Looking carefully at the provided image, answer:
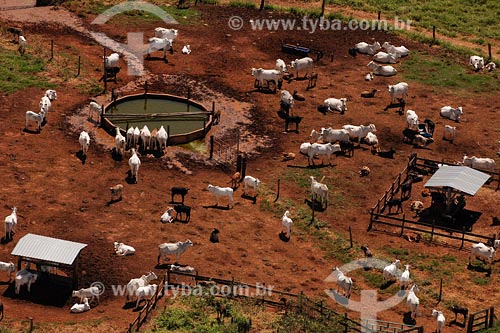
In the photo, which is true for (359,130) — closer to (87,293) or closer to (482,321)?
(482,321)

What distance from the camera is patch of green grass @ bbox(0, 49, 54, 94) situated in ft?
202

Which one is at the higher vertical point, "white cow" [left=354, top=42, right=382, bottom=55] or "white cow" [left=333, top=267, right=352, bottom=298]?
"white cow" [left=354, top=42, right=382, bottom=55]

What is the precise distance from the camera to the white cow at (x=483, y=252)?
4847 cm

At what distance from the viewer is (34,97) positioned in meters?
60.5

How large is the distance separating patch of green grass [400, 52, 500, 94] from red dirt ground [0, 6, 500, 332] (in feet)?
3.32

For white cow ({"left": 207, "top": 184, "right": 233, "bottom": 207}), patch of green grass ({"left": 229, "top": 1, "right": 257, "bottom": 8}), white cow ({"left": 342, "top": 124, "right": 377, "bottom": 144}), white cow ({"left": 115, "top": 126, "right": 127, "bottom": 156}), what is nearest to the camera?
white cow ({"left": 207, "top": 184, "right": 233, "bottom": 207})

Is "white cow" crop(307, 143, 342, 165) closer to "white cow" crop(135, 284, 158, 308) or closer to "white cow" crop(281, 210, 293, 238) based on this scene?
"white cow" crop(281, 210, 293, 238)

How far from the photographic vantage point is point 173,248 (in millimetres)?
46531

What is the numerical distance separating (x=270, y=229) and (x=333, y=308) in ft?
22.8

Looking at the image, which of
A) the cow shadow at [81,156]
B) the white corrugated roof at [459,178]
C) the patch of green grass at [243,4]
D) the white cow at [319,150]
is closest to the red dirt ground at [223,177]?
the cow shadow at [81,156]

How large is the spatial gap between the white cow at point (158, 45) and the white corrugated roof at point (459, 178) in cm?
2009

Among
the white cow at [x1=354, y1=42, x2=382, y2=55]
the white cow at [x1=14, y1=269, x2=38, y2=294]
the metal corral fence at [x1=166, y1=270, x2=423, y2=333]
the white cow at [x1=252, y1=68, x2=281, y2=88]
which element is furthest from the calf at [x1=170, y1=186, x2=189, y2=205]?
the white cow at [x1=354, y1=42, x2=382, y2=55]

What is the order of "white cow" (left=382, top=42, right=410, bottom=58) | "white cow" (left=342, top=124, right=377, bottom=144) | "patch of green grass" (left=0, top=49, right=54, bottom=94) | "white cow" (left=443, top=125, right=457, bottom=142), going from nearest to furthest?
"white cow" (left=342, top=124, right=377, bottom=144), "white cow" (left=443, top=125, right=457, bottom=142), "patch of green grass" (left=0, top=49, right=54, bottom=94), "white cow" (left=382, top=42, right=410, bottom=58)

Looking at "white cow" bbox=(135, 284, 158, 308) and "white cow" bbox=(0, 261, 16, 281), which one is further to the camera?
"white cow" bbox=(0, 261, 16, 281)
